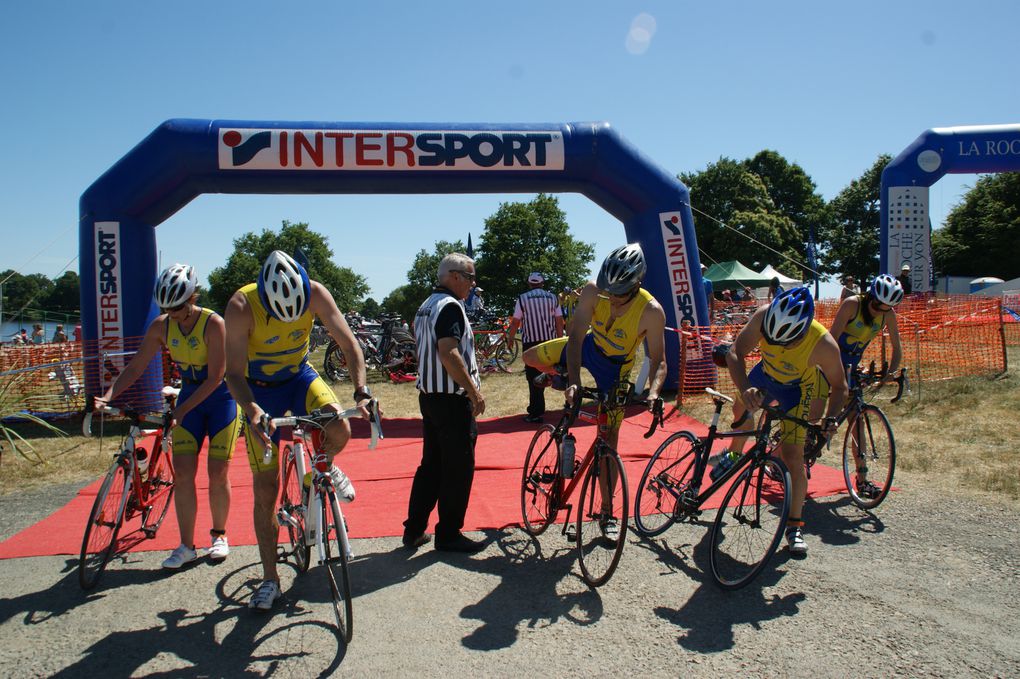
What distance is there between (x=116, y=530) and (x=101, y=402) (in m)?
0.85

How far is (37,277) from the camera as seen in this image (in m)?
64.2

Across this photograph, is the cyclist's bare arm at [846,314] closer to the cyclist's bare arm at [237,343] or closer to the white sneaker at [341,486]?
the white sneaker at [341,486]

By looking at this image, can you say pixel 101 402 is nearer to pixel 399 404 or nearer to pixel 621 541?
pixel 621 541

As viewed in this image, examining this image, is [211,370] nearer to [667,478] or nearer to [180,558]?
[180,558]

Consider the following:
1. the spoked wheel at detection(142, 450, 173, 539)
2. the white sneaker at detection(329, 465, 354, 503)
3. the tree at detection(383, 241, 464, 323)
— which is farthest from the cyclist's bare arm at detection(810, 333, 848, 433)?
the tree at detection(383, 241, 464, 323)

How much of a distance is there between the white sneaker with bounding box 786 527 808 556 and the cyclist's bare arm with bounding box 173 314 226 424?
13.2 feet

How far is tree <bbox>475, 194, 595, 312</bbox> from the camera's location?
4853cm

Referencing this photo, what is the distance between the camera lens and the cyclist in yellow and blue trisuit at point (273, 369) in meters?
3.63

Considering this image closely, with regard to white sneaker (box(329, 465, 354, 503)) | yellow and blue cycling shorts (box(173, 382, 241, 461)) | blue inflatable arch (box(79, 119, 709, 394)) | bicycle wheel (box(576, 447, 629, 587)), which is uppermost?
blue inflatable arch (box(79, 119, 709, 394))

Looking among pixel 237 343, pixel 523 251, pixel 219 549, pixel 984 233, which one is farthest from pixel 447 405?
pixel 984 233

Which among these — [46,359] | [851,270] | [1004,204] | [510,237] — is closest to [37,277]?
[510,237]

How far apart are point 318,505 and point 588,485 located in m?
1.73

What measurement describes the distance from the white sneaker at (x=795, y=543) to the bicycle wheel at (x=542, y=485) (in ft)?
5.36

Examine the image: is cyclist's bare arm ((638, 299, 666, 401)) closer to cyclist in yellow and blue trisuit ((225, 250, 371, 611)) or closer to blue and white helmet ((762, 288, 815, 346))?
blue and white helmet ((762, 288, 815, 346))
